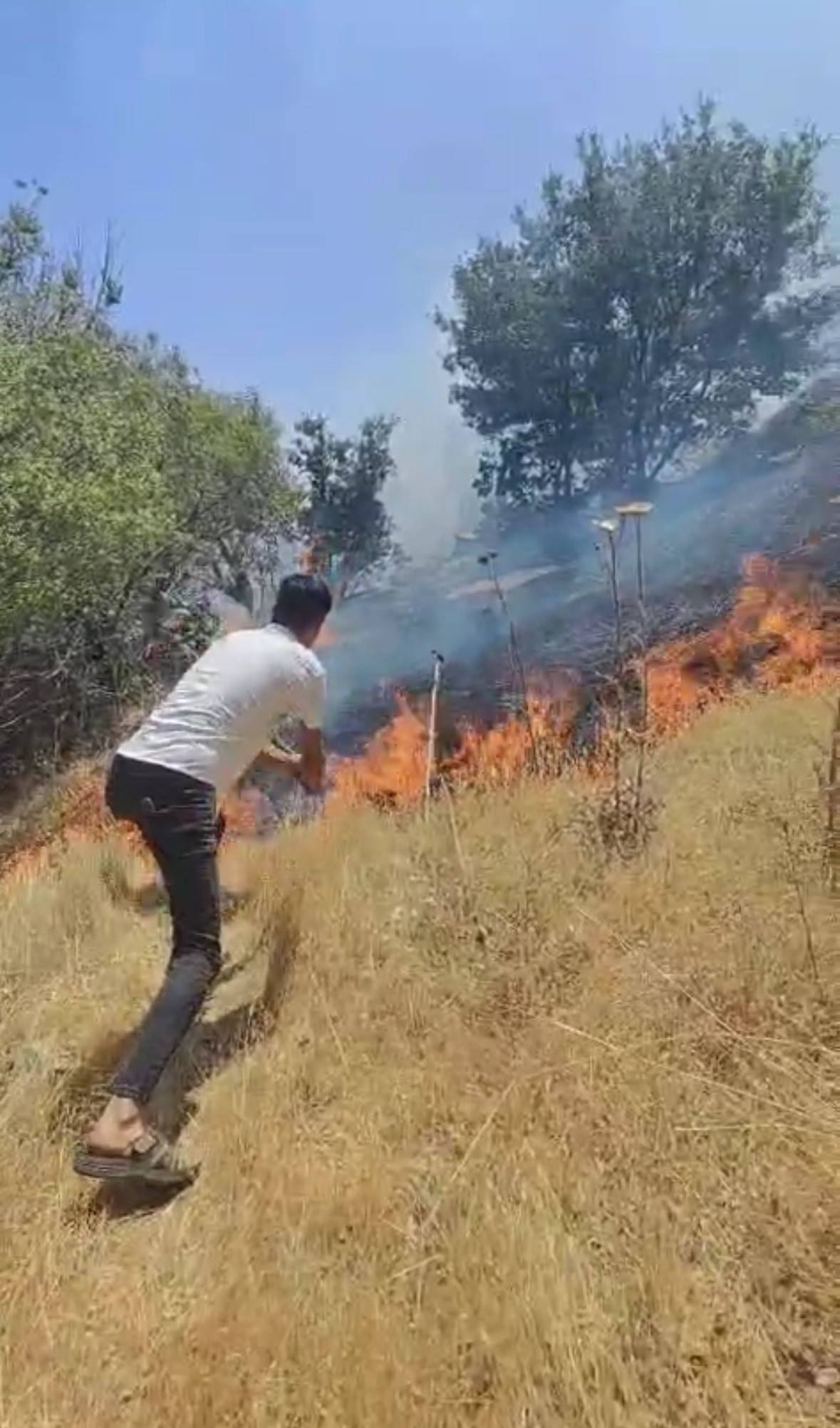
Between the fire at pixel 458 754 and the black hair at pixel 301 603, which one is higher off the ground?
the black hair at pixel 301 603

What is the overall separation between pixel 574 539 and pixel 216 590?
6225 mm

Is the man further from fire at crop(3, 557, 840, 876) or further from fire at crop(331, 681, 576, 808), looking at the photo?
fire at crop(3, 557, 840, 876)

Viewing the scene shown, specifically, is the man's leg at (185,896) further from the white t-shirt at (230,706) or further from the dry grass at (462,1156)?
the dry grass at (462,1156)

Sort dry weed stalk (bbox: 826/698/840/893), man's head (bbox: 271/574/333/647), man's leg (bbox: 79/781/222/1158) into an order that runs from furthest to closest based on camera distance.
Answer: dry weed stalk (bbox: 826/698/840/893) < man's head (bbox: 271/574/333/647) < man's leg (bbox: 79/781/222/1158)

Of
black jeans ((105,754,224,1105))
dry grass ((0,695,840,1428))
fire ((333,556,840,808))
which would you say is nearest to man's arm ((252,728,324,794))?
black jeans ((105,754,224,1105))

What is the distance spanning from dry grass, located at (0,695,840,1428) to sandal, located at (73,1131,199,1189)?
0.07 m

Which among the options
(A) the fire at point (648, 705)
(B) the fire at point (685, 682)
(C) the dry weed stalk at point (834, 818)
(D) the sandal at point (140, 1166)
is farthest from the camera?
(B) the fire at point (685, 682)

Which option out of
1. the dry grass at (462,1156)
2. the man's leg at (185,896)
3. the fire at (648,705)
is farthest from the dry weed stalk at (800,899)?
the fire at (648,705)

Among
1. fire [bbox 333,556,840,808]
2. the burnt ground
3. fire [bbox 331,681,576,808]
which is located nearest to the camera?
fire [bbox 331,681,576,808]

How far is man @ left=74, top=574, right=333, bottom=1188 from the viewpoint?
8.90 ft

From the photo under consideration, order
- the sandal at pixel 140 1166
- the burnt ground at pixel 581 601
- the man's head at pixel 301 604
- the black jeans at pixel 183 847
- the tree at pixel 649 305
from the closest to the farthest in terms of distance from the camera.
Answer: the sandal at pixel 140 1166 < the black jeans at pixel 183 847 < the man's head at pixel 301 604 < the burnt ground at pixel 581 601 < the tree at pixel 649 305

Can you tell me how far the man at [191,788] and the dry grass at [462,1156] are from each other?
21 centimetres

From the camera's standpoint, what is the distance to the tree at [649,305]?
17.3m

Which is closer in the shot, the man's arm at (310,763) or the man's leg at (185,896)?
the man's leg at (185,896)
